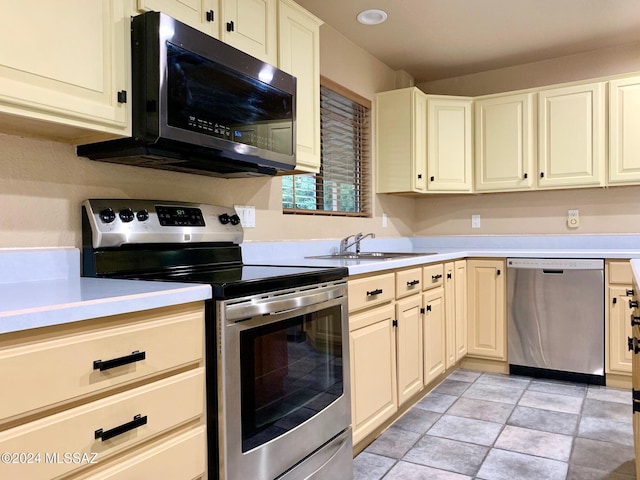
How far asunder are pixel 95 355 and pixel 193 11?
1.28 metres

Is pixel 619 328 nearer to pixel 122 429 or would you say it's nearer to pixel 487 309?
pixel 487 309

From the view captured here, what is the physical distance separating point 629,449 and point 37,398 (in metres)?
2.47

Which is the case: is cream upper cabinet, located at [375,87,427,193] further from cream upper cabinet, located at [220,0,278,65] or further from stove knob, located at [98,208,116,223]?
stove knob, located at [98,208,116,223]

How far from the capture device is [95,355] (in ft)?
3.39

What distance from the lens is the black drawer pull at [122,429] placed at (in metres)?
1.04

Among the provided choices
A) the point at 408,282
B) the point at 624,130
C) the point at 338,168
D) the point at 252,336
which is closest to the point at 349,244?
the point at 338,168

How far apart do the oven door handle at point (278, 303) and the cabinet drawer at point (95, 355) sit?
4.0 inches

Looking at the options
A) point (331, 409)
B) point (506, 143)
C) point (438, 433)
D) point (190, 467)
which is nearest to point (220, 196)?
point (331, 409)

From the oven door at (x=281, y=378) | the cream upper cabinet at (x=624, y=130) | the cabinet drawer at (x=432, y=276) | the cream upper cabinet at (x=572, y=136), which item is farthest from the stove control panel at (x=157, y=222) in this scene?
the cream upper cabinet at (x=624, y=130)

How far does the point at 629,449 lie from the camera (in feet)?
7.20

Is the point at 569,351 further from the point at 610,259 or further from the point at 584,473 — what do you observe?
the point at 584,473

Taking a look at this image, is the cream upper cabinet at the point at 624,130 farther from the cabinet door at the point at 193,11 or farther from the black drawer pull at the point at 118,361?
the black drawer pull at the point at 118,361

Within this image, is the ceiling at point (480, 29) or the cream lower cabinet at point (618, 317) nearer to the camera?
the ceiling at point (480, 29)

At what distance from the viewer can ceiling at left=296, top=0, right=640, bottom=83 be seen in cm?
285
